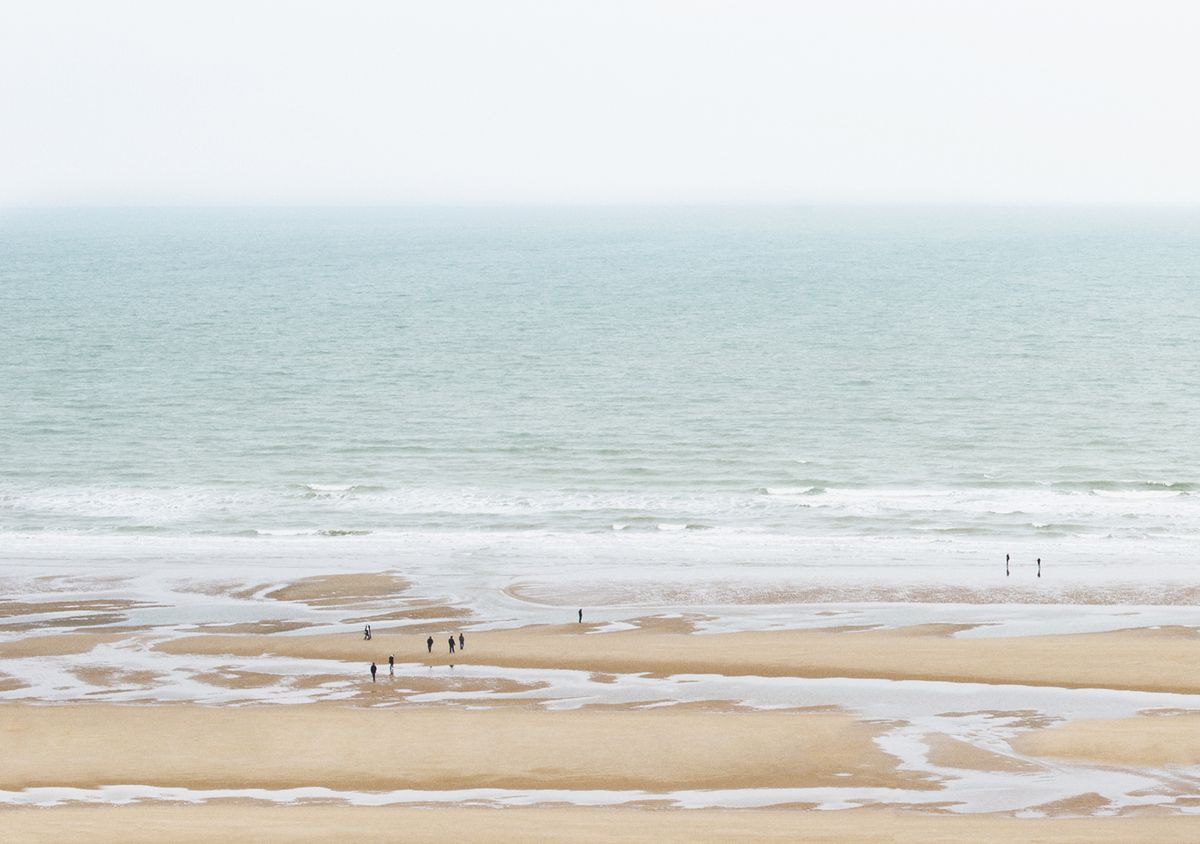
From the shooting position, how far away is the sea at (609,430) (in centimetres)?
5028

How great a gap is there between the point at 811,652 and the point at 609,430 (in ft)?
99.2

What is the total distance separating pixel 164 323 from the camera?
102938 millimetres

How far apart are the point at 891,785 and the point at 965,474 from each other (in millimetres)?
31869

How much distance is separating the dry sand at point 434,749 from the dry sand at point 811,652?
437 cm

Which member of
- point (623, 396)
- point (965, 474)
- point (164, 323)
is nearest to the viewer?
point (965, 474)

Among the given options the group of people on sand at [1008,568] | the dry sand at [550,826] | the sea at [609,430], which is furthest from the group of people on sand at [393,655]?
the group of people on sand at [1008,568]

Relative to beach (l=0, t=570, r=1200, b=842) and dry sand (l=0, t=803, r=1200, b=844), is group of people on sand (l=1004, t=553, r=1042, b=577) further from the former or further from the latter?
dry sand (l=0, t=803, r=1200, b=844)

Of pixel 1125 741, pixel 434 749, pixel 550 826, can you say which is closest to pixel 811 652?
pixel 1125 741

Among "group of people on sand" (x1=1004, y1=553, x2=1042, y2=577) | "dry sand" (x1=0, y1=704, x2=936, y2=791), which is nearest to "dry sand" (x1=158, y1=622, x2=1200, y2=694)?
"dry sand" (x1=0, y1=704, x2=936, y2=791)

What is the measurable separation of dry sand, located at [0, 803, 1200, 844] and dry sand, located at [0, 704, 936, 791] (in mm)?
1765

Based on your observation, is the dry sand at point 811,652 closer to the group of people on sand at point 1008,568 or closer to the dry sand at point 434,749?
the dry sand at point 434,749

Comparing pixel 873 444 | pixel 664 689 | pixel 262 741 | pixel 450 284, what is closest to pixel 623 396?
pixel 873 444

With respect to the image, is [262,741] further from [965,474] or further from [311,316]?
[311,316]

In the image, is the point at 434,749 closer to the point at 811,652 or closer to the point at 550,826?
the point at 550,826
